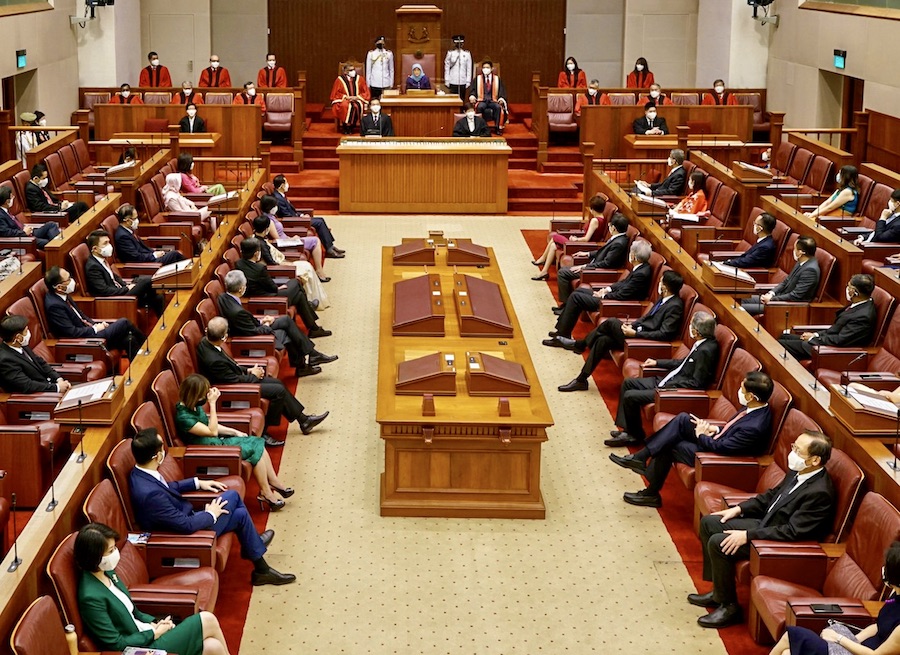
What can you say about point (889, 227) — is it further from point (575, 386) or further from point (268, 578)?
point (268, 578)

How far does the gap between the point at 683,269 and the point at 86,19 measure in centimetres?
1276

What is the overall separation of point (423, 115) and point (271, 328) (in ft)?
30.8

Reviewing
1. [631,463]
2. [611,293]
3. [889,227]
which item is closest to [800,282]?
[889,227]

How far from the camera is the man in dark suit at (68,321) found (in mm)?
8695

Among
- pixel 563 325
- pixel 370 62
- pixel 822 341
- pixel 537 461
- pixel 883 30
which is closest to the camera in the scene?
pixel 537 461

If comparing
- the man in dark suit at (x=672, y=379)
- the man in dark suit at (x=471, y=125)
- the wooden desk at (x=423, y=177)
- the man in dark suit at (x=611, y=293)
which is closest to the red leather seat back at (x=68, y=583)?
the man in dark suit at (x=672, y=379)

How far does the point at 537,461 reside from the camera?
292 inches

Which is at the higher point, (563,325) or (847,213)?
(847,213)

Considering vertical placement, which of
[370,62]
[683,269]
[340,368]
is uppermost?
[370,62]

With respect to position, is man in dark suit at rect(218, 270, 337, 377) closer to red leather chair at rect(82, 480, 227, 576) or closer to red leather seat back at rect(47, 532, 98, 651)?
red leather chair at rect(82, 480, 227, 576)

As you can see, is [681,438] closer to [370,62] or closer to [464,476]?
[464,476]

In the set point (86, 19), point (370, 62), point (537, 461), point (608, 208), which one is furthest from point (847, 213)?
point (86, 19)

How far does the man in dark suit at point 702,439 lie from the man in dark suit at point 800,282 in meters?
1.92

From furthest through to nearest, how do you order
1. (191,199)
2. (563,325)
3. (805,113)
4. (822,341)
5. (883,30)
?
1. (805,113)
2. (883,30)
3. (191,199)
4. (563,325)
5. (822,341)
